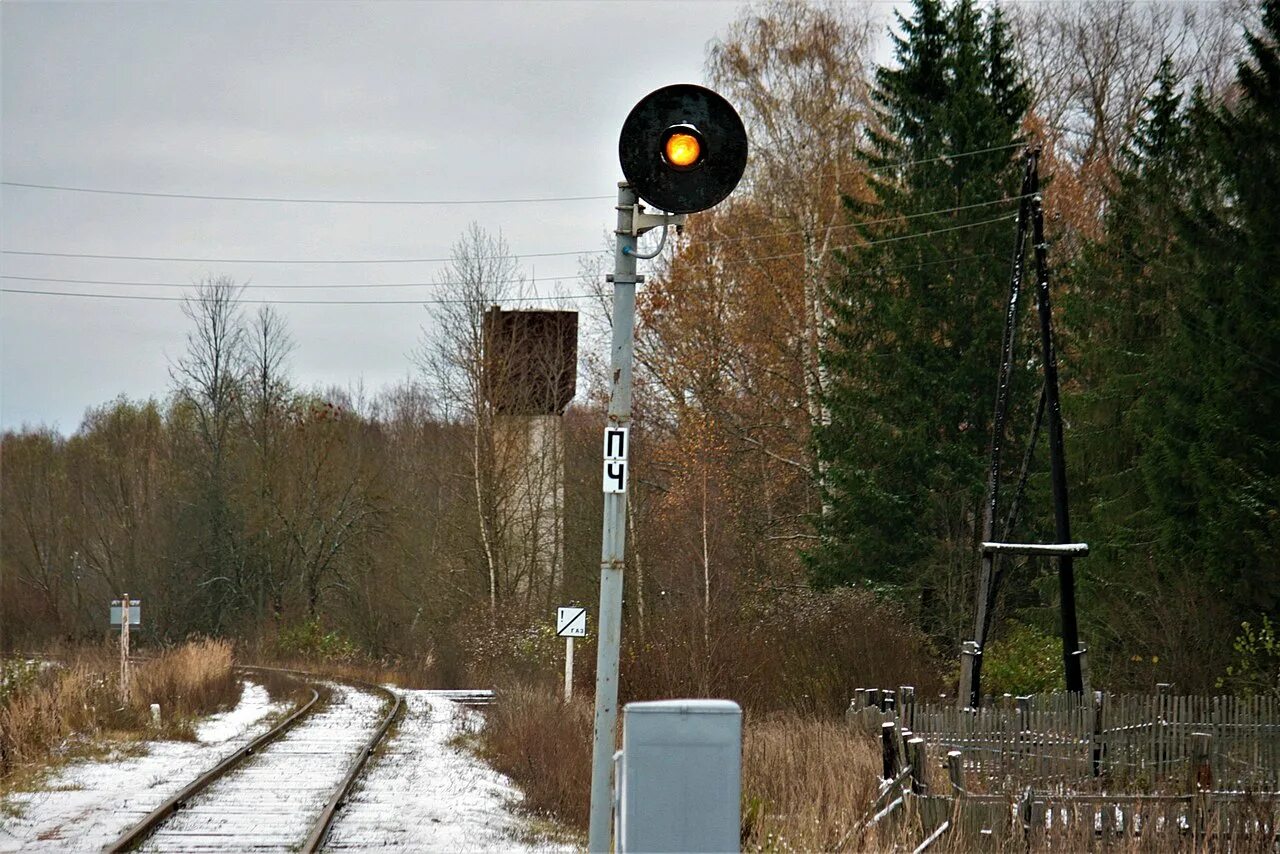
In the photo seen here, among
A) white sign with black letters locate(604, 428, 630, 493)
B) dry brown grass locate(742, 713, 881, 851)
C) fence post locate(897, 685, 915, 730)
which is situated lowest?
dry brown grass locate(742, 713, 881, 851)

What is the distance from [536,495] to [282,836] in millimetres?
32008

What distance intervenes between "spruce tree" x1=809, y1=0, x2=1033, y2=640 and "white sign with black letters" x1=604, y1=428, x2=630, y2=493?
72.8ft

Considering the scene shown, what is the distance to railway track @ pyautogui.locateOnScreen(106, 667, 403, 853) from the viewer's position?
11.5m

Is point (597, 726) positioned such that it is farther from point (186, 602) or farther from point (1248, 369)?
point (186, 602)

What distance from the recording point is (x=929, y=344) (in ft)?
98.3

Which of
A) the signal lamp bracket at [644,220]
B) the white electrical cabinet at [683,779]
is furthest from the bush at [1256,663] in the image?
the white electrical cabinet at [683,779]

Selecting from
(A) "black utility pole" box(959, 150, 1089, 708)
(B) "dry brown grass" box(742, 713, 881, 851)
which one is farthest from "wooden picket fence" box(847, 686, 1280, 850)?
(A) "black utility pole" box(959, 150, 1089, 708)

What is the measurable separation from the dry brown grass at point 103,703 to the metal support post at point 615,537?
10.6 metres

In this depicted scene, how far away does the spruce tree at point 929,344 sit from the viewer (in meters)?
29.6

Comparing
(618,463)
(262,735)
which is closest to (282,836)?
(618,463)

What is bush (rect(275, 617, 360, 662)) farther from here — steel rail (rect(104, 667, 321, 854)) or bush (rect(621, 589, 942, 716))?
bush (rect(621, 589, 942, 716))

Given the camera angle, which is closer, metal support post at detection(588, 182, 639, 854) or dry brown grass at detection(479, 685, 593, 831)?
metal support post at detection(588, 182, 639, 854)

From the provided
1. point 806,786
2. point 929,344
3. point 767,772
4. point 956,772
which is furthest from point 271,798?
point 929,344

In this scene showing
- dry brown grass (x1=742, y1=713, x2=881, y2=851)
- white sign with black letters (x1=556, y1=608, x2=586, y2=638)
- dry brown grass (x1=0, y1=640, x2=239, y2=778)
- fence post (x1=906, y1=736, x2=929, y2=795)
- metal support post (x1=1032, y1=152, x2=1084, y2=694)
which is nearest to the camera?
dry brown grass (x1=742, y1=713, x2=881, y2=851)
